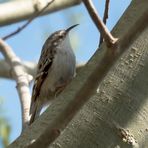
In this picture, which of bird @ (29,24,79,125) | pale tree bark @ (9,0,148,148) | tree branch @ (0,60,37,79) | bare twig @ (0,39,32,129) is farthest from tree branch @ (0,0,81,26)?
pale tree bark @ (9,0,148,148)

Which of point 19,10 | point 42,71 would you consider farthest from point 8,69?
point 19,10

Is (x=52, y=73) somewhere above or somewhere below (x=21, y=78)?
below

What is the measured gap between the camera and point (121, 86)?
5.91 feet

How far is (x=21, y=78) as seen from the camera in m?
3.40

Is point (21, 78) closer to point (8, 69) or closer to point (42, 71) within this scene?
point (8, 69)

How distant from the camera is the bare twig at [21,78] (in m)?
2.90

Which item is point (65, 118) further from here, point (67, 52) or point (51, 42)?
point (51, 42)

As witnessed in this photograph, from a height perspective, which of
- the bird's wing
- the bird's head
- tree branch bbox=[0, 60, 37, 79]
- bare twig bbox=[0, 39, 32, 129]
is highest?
bare twig bbox=[0, 39, 32, 129]

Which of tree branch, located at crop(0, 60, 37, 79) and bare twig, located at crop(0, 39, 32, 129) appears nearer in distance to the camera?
bare twig, located at crop(0, 39, 32, 129)

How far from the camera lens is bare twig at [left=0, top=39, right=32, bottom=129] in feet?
9.51

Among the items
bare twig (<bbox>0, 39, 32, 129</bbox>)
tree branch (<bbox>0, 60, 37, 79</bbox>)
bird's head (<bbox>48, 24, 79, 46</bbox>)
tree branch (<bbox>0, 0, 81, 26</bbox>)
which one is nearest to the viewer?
bare twig (<bbox>0, 39, 32, 129</bbox>)

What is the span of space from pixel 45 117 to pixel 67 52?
8.55 feet

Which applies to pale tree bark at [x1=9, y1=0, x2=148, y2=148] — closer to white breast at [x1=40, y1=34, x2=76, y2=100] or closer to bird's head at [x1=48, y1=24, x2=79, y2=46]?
white breast at [x1=40, y1=34, x2=76, y2=100]

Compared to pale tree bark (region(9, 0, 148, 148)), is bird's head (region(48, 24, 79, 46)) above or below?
below
